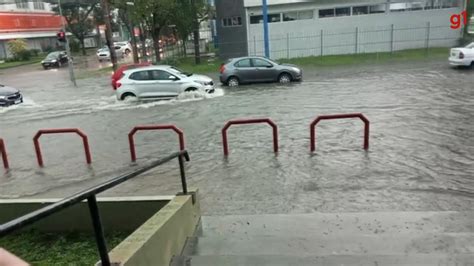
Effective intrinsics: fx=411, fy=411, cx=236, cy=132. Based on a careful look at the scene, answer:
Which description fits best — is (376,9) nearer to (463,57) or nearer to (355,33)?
(355,33)

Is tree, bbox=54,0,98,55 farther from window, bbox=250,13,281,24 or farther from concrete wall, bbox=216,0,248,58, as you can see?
window, bbox=250,13,281,24

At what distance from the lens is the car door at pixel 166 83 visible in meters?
18.4

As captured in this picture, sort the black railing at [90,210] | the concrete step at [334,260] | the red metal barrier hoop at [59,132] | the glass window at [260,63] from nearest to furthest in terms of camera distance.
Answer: the black railing at [90,210]
the concrete step at [334,260]
the red metal barrier hoop at [59,132]
the glass window at [260,63]

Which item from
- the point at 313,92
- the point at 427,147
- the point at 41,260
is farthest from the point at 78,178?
the point at 313,92

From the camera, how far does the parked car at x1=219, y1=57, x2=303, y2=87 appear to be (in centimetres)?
2130

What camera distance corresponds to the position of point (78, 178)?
29.2ft

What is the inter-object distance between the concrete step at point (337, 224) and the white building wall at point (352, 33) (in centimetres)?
2829

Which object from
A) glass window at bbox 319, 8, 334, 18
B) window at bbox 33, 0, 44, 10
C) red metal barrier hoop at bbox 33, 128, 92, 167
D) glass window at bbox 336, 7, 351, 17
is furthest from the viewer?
window at bbox 33, 0, 44, 10

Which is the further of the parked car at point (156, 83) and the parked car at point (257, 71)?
the parked car at point (257, 71)

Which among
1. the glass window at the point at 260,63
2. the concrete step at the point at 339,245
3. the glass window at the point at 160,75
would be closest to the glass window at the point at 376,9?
the glass window at the point at 260,63

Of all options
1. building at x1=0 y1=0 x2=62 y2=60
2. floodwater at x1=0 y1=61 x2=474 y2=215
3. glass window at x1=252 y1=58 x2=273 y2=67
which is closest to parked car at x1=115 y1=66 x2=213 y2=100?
floodwater at x1=0 y1=61 x2=474 y2=215

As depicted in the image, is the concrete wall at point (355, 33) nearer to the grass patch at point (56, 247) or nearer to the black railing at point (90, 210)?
the grass patch at point (56, 247)

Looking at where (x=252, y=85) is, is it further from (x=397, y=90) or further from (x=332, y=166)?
(x=332, y=166)

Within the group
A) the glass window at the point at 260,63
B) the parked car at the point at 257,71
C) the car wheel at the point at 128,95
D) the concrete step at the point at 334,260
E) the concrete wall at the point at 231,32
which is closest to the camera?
the concrete step at the point at 334,260
